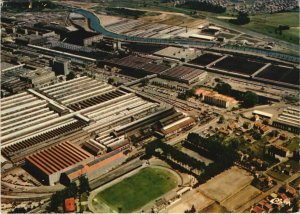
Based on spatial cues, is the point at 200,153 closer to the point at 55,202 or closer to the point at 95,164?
the point at 95,164

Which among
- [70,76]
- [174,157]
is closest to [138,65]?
[70,76]

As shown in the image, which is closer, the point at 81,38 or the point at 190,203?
the point at 190,203

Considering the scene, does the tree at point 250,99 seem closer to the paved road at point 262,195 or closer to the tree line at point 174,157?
the tree line at point 174,157

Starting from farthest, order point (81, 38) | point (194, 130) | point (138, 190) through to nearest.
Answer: point (81, 38) < point (194, 130) < point (138, 190)

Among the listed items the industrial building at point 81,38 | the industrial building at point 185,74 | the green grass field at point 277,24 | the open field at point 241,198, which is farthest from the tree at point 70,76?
the green grass field at point 277,24

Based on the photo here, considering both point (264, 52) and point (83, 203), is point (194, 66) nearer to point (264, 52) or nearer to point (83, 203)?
point (264, 52)
